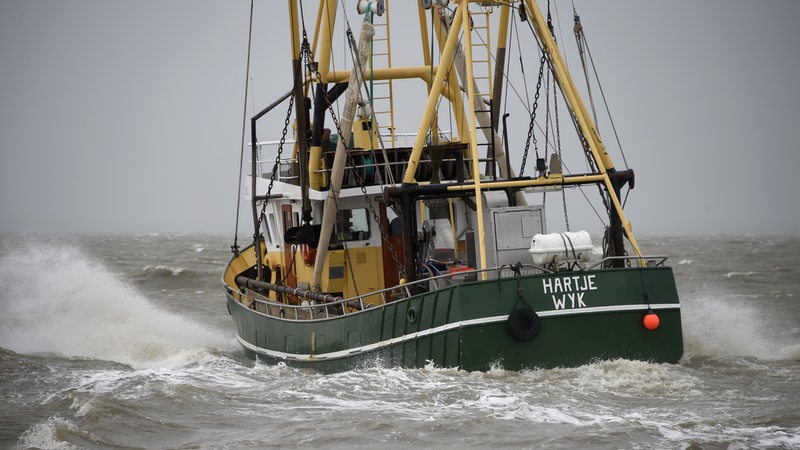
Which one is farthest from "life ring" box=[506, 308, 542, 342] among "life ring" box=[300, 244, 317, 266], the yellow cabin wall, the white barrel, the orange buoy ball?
"life ring" box=[300, 244, 317, 266]

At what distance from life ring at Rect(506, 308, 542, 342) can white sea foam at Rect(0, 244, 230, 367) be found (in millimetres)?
8932

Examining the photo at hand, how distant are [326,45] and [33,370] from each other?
7890mm

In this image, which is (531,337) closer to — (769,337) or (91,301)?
(769,337)

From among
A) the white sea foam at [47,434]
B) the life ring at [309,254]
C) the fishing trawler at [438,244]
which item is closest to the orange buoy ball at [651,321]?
the fishing trawler at [438,244]

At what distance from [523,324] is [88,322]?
15444 mm

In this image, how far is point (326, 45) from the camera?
1928cm

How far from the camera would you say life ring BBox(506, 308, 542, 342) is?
14.4 metres

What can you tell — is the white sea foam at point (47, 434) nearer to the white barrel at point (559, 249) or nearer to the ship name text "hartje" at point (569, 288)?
the ship name text "hartje" at point (569, 288)

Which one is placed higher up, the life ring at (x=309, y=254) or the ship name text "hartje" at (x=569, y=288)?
the life ring at (x=309, y=254)

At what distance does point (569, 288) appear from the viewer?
1459 cm

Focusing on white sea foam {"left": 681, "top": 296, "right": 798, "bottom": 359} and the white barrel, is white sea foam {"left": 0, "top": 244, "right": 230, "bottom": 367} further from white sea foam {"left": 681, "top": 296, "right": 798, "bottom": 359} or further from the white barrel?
white sea foam {"left": 681, "top": 296, "right": 798, "bottom": 359}

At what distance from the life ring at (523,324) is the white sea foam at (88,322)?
8.93 metres

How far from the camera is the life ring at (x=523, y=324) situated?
14.4 m

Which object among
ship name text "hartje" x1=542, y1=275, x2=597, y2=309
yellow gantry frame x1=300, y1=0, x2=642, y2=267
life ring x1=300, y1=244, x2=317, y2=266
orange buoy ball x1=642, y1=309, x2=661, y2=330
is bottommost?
orange buoy ball x1=642, y1=309, x2=661, y2=330
